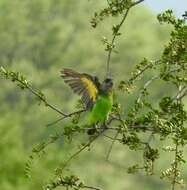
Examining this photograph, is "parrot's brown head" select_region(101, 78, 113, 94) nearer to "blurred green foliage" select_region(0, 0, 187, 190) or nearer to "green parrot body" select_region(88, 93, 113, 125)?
"green parrot body" select_region(88, 93, 113, 125)

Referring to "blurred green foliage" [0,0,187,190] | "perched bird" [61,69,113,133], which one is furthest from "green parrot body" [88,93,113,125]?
"blurred green foliage" [0,0,187,190]

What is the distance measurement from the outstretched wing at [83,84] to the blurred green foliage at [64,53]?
30.6 meters

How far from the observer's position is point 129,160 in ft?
119

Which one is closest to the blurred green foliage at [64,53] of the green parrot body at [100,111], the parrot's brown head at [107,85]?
the green parrot body at [100,111]

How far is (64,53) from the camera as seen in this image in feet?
139

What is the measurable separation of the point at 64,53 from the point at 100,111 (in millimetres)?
39289

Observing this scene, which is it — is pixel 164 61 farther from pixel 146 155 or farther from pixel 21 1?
pixel 21 1

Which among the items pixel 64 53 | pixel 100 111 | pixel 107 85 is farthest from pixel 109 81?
pixel 64 53

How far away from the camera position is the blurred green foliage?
35406 mm

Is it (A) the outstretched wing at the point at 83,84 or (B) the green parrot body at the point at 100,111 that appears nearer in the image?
(A) the outstretched wing at the point at 83,84

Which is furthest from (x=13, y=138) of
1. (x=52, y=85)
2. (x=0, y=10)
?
(x=0, y=10)

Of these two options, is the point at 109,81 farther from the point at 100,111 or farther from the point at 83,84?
the point at 100,111

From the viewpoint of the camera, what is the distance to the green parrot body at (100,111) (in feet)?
10.5

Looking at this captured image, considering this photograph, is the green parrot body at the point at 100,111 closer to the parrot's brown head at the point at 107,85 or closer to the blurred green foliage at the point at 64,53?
the parrot's brown head at the point at 107,85
